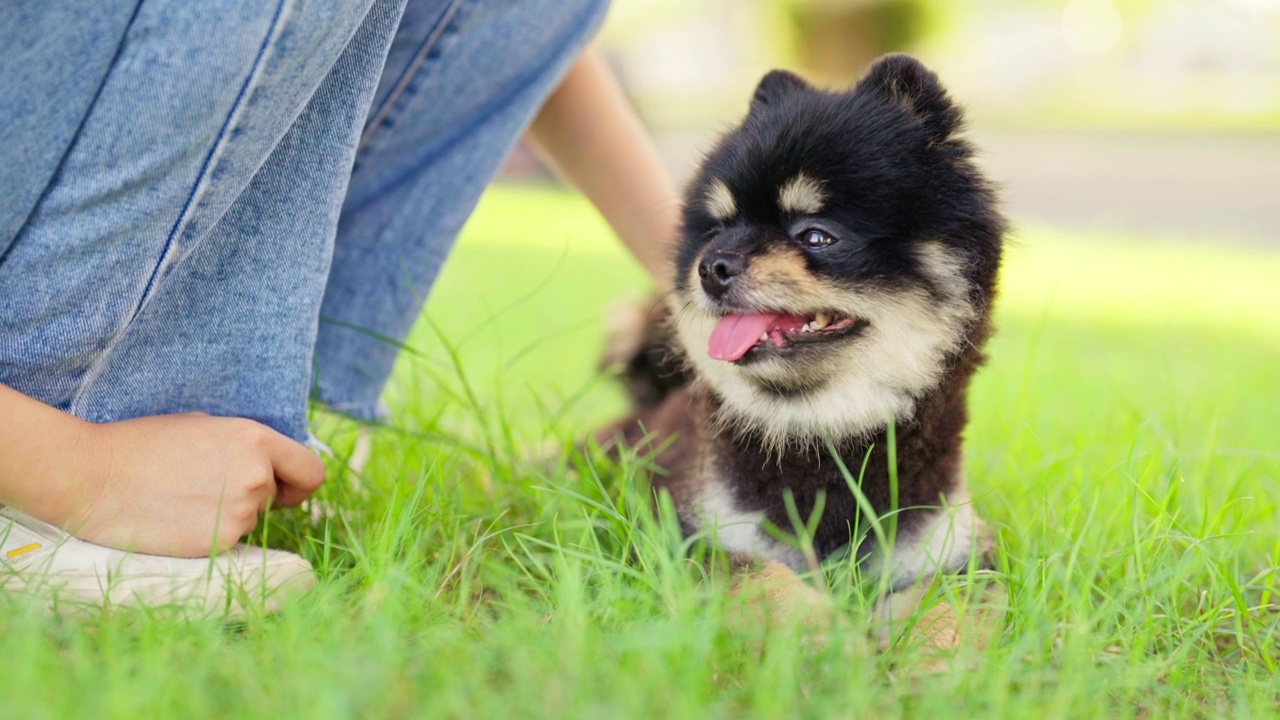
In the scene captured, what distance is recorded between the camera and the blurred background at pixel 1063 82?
12.1 m

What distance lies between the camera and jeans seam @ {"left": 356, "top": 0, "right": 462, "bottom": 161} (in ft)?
7.63

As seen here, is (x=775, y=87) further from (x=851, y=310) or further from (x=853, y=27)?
(x=853, y=27)

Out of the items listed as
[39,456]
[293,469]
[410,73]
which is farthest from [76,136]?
[410,73]

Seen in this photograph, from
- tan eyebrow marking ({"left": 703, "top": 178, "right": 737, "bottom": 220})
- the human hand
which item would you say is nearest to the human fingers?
the human hand

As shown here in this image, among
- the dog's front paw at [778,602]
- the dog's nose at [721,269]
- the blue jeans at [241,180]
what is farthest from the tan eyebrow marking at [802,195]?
the blue jeans at [241,180]

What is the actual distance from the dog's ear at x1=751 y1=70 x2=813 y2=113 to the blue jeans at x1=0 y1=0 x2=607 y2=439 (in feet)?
1.73

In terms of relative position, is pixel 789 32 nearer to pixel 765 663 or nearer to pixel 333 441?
pixel 333 441

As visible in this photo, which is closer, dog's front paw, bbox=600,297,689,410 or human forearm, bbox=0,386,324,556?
human forearm, bbox=0,386,324,556

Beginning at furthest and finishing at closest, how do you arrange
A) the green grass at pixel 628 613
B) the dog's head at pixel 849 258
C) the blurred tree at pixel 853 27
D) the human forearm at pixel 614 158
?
the blurred tree at pixel 853 27, the human forearm at pixel 614 158, the dog's head at pixel 849 258, the green grass at pixel 628 613

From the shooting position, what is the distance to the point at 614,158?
2.78 m

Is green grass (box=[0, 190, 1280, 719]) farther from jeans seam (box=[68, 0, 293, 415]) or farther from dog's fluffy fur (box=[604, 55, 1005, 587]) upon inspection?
jeans seam (box=[68, 0, 293, 415])

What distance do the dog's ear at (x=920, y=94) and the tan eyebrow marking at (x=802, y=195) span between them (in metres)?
0.27

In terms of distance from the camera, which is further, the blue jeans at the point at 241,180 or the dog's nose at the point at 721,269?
the dog's nose at the point at 721,269

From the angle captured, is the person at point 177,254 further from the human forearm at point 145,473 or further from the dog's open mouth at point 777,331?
the dog's open mouth at point 777,331
